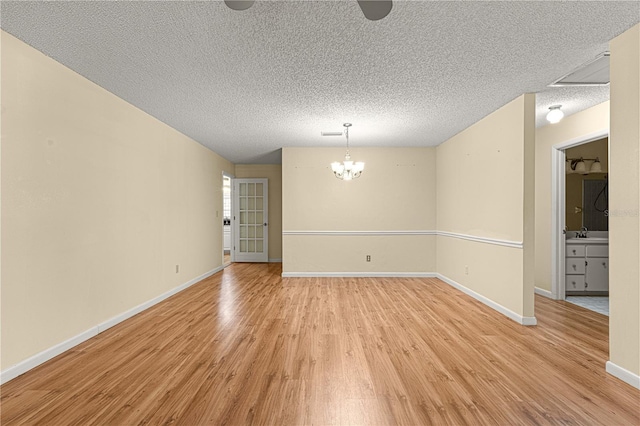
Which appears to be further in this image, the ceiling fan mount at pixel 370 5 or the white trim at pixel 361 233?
the white trim at pixel 361 233

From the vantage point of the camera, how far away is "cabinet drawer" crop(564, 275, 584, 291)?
443 cm

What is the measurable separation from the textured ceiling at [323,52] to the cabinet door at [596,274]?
220cm

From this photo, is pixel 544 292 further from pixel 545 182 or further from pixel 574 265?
pixel 545 182

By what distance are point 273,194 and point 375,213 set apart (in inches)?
125

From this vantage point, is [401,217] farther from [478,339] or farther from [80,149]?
[80,149]

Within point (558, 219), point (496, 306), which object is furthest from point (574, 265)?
point (496, 306)

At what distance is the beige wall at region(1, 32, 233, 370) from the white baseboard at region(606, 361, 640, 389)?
13.9ft

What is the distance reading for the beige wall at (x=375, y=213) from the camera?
19.7 feet

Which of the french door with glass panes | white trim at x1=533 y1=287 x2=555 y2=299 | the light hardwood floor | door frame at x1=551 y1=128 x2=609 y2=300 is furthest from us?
the french door with glass panes

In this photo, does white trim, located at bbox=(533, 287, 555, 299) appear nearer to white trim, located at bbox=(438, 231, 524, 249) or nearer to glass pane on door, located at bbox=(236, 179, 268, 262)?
white trim, located at bbox=(438, 231, 524, 249)

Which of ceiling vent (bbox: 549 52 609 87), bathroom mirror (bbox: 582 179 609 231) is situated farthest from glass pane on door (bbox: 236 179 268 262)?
bathroom mirror (bbox: 582 179 609 231)

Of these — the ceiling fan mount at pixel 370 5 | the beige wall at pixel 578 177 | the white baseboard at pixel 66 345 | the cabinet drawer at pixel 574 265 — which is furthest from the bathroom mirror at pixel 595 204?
the white baseboard at pixel 66 345

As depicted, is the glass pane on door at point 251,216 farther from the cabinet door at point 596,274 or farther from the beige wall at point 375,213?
the cabinet door at point 596,274

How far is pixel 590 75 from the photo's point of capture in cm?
306
